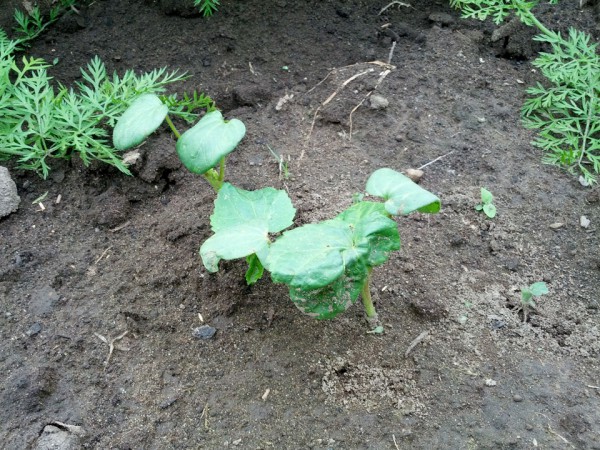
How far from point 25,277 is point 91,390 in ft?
1.69

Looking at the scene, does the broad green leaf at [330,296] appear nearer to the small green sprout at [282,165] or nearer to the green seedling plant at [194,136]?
the green seedling plant at [194,136]

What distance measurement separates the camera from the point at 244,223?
165 cm

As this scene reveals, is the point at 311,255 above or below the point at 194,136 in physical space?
below

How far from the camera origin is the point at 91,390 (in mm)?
1751

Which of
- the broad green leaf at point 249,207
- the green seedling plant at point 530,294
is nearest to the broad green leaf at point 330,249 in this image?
the broad green leaf at point 249,207

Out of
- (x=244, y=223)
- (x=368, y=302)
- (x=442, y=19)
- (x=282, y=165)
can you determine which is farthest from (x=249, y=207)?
(x=442, y=19)

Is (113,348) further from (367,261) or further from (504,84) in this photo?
(504,84)

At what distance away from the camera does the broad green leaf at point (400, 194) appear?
1.48m

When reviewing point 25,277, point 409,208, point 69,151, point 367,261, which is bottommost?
point 25,277

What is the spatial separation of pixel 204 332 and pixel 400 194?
79 cm

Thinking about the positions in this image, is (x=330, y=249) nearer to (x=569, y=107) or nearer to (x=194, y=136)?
(x=194, y=136)

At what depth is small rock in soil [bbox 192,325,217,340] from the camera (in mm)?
1862

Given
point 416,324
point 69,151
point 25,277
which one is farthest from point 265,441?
point 69,151

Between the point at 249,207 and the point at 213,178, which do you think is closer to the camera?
the point at 249,207
